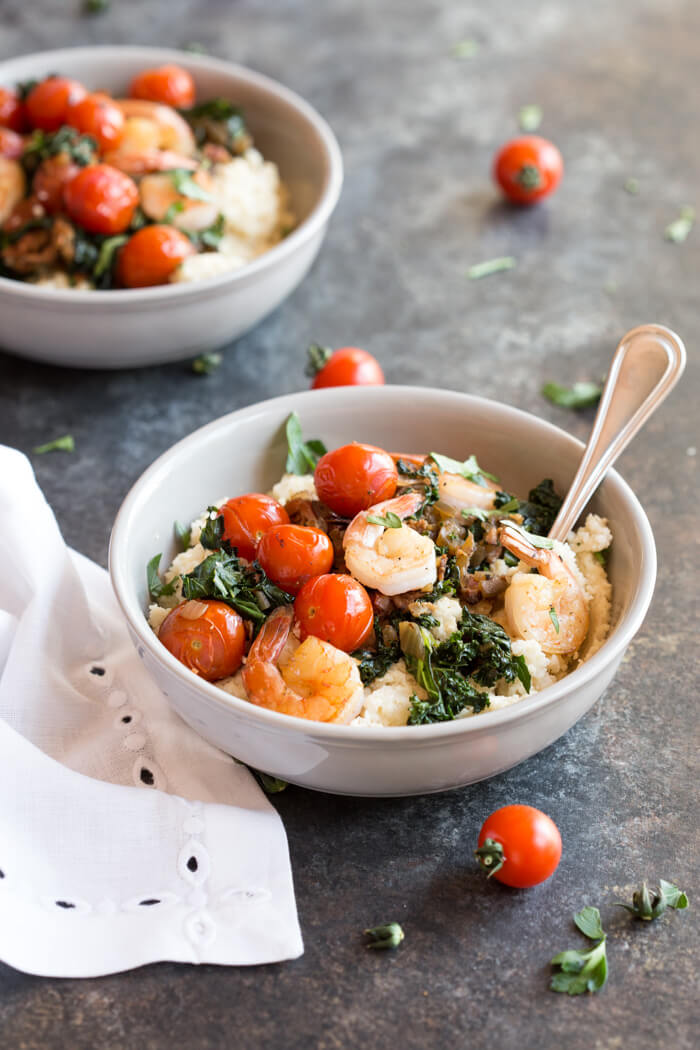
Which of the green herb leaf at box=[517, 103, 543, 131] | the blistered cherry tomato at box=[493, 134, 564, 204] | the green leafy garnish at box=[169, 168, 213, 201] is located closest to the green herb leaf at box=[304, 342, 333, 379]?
the green leafy garnish at box=[169, 168, 213, 201]

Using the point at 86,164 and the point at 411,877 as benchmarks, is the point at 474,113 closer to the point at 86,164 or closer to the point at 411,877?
the point at 86,164

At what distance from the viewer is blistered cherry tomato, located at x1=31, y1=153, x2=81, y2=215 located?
2918 mm

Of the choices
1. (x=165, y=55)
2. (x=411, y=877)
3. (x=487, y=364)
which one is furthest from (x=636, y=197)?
(x=411, y=877)

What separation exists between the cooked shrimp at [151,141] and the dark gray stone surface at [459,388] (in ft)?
1.74

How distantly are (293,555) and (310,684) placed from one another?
26 cm

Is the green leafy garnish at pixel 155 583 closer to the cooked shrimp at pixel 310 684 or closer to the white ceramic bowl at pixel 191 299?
the cooked shrimp at pixel 310 684

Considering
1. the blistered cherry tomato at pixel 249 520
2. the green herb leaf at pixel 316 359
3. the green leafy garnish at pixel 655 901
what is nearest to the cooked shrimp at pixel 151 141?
the green herb leaf at pixel 316 359

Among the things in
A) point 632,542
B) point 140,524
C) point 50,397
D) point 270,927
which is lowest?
point 50,397

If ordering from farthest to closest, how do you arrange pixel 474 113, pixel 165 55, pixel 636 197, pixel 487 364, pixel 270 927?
pixel 474 113 < pixel 636 197 < pixel 165 55 < pixel 487 364 < pixel 270 927

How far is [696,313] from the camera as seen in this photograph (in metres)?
3.24

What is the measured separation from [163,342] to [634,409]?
1.25 meters

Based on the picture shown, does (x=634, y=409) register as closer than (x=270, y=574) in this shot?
No

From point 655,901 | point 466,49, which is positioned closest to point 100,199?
point 655,901

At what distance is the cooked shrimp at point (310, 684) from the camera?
175cm
